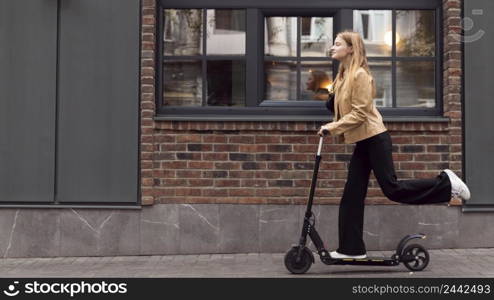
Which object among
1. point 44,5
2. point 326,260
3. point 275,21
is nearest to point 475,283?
point 326,260

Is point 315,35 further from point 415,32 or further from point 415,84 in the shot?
point 415,84

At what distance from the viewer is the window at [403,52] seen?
26.1 feet

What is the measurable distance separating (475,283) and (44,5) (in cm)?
496

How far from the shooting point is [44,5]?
25.4ft

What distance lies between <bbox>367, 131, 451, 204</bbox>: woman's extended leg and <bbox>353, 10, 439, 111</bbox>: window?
1568 millimetres

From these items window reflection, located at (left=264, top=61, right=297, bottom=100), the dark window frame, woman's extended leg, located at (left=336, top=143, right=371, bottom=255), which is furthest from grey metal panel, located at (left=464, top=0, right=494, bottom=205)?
window reflection, located at (left=264, top=61, right=297, bottom=100)

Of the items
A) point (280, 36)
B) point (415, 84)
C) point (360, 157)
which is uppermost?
point (280, 36)

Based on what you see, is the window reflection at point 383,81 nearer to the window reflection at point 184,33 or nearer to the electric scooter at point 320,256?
the electric scooter at point 320,256

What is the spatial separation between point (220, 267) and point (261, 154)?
1.35 meters

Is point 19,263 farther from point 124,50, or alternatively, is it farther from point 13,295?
point 124,50

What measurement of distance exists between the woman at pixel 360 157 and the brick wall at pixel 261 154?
43.7 inches

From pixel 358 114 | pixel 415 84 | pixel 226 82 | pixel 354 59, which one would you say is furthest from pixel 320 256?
pixel 415 84

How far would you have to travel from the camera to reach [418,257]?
658 centimetres

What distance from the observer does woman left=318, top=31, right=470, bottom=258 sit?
636 centimetres
